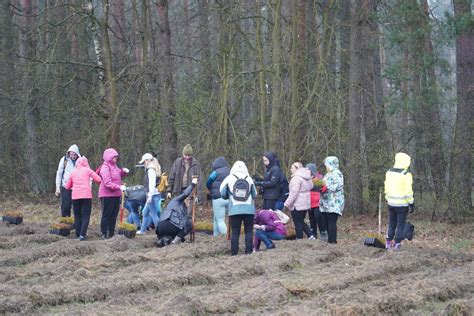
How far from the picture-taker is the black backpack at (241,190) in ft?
48.2

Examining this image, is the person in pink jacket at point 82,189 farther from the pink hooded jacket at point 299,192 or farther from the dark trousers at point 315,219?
the dark trousers at point 315,219

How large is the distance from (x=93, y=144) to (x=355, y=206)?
8.10 metres

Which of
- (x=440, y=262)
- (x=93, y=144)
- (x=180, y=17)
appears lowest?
(x=440, y=262)

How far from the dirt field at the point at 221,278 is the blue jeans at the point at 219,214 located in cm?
60

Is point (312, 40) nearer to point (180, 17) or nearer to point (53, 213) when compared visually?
point (53, 213)

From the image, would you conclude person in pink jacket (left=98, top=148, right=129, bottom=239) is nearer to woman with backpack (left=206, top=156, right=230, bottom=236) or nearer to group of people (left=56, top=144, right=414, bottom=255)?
group of people (left=56, top=144, right=414, bottom=255)

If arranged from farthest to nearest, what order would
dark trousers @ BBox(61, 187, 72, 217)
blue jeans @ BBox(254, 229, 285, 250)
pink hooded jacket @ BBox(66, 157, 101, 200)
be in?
dark trousers @ BBox(61, 187, 72, 217) < pink hooded jacket @ BBox(66, 157, 101, 200) < blue jeans @ BBox(254, 229, 285, 250)

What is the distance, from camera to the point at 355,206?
23.2 meters

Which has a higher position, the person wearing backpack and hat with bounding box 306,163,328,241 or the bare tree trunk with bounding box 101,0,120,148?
the bare tree trunk with bounding box 101,0,120,148

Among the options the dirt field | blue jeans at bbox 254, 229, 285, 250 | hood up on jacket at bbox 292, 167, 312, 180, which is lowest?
the dirt field

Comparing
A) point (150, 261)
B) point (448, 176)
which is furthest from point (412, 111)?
point (150, 261)

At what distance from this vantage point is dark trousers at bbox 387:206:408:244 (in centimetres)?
1591

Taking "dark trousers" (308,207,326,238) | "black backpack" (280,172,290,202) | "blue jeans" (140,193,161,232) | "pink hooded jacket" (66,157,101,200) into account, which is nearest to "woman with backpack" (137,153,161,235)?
"blue jeans" (140,193,161,232)

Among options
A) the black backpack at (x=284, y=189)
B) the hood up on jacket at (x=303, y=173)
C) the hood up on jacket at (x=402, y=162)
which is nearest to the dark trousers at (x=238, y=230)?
the hood up on jacket at (x=303, y=173)
